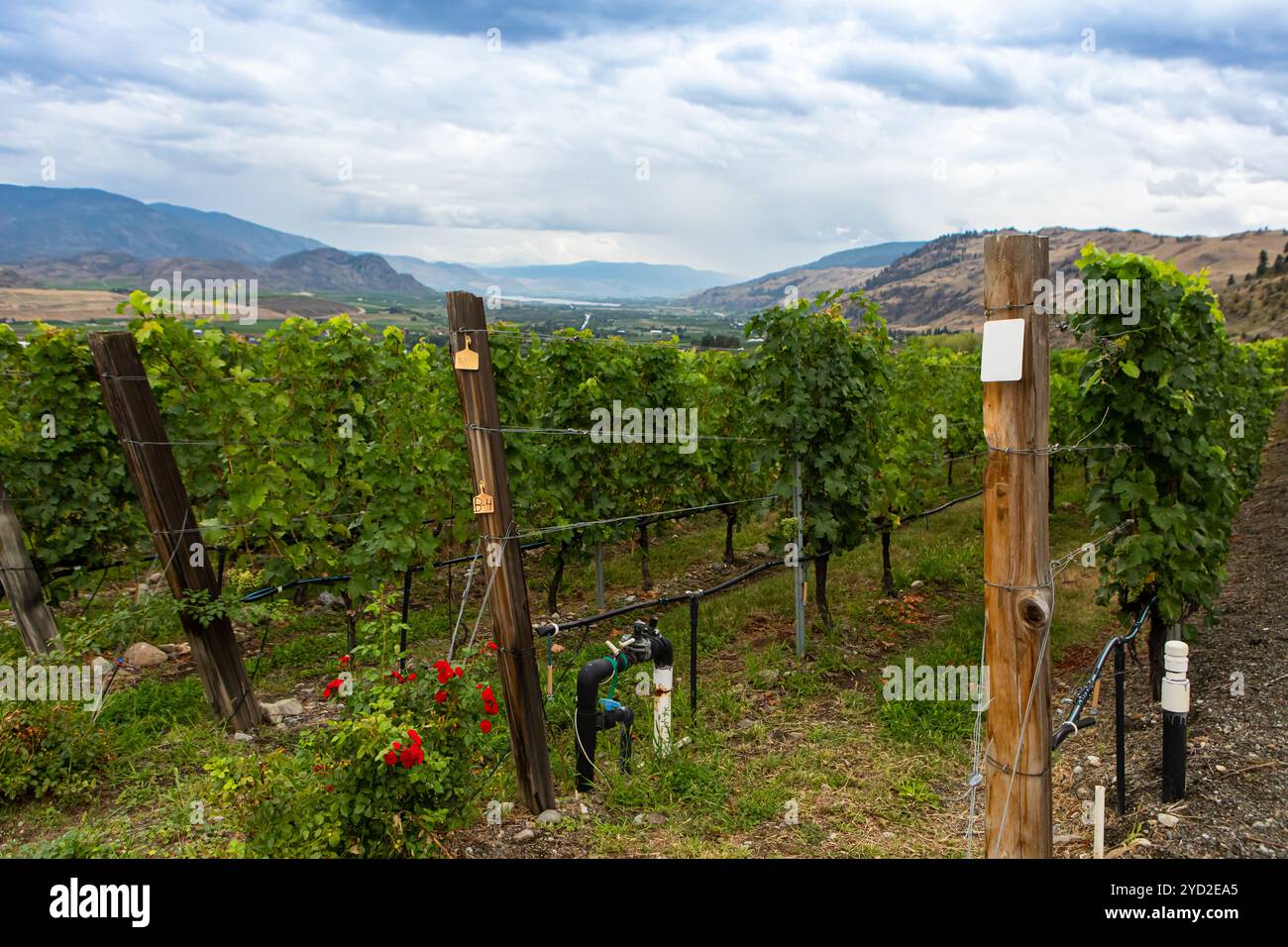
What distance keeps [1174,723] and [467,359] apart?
4936 mm

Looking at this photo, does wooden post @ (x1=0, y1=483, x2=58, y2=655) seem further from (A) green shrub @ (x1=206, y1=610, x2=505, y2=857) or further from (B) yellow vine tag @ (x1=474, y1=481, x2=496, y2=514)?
(B) yellow vine tag @ (x1=474, y1=481, x2=496, y2=514)

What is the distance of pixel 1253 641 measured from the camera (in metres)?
7.42

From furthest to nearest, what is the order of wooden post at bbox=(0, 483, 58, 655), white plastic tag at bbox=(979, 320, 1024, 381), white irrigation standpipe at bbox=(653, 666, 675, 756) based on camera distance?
1. wooden post at bbox=(0, 483, 58, 655)
2. white irrigation standpipe at bbox=(653, 666, 675, 756)
3. white plastic tag at bbox=(979, 320, 1024, 381)

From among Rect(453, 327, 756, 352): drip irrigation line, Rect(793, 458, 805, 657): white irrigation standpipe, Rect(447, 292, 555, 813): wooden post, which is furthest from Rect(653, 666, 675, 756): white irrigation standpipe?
Rect(453, 327, 756, 352): drip irrigation line

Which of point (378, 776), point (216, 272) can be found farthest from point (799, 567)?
point (216, 272)

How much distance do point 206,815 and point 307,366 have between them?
527cm

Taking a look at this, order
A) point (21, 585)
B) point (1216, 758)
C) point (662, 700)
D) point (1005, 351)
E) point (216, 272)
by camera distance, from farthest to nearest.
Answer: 1. point (216, 272)
2. point (21, 585)
3. point (662, 700)
4. point (1216, 758)
5. point (1005, 351)

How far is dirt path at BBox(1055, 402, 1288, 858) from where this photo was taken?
4570mm

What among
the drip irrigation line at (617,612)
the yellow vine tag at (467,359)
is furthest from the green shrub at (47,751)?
the yellow vine tag at (467,359)

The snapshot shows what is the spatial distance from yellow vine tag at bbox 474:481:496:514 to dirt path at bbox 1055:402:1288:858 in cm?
404

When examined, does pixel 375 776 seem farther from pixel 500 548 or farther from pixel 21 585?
pixel 21 585

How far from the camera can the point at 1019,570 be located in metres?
3.59

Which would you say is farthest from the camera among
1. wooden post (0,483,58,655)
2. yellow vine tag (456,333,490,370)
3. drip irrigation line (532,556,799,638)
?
wooden post (0,483,58,655)

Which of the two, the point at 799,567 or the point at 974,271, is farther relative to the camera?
the point at 974,271
